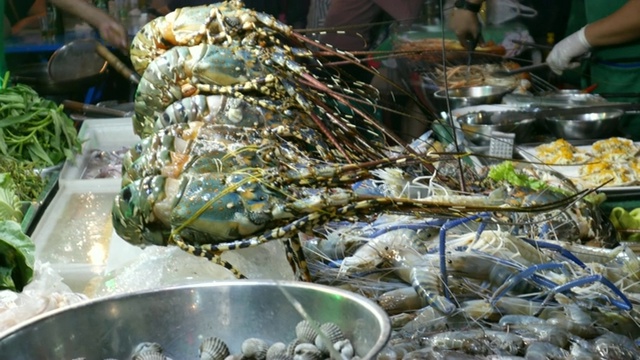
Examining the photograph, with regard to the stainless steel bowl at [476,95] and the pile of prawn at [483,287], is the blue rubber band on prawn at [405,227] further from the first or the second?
the stainless steel bowl at [476,95]

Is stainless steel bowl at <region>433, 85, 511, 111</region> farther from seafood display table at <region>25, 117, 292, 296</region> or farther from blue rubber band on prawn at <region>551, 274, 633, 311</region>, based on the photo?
blue rubber band on prawn at <region>551, 274, 633, 311</region>

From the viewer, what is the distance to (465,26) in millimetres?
5102

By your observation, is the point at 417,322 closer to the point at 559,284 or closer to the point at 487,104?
the point at 559,284

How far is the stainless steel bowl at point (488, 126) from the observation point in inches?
172

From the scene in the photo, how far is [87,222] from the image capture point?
150 inches

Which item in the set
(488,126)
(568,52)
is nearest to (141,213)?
(488,126)

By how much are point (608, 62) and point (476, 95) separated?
1116 mm

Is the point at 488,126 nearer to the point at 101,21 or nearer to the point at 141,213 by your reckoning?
the point at 141,213

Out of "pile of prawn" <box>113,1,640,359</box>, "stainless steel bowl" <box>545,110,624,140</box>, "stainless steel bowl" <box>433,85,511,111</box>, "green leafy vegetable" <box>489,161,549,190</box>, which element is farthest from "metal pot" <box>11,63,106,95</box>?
"stainless steel bowl" <box>545,110,624,140</box>

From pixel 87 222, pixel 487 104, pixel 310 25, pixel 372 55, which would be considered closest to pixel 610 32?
pixel 487 104

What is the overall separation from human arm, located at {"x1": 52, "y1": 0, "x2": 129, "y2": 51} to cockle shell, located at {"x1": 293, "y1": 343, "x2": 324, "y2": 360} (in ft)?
11.8

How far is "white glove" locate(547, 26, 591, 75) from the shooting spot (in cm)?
561

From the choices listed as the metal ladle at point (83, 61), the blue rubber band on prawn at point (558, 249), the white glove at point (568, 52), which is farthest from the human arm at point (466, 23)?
the blue rubber band on prawn at point (558, 249)

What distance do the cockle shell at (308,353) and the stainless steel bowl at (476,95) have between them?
3.36 meters
